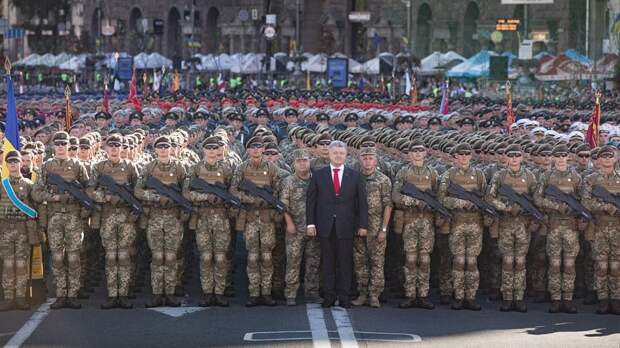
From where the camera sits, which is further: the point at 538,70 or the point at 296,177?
the point at 538,70

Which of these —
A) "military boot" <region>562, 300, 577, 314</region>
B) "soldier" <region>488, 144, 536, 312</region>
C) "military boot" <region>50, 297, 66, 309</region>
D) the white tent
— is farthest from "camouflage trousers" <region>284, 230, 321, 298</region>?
the white tent

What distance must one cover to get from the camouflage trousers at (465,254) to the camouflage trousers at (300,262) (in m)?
1.46

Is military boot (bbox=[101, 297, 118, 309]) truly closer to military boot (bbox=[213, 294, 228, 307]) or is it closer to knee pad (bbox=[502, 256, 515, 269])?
military boot (bbox=[213, 294, 228, 307])

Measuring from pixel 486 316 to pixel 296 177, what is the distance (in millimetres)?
2508

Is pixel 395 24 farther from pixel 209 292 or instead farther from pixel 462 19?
pixel 209 292

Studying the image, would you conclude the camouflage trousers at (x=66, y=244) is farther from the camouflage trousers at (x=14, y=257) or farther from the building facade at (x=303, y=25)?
the building facade at (x=303, y=25)

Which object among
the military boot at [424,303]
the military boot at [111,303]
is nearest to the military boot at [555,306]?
the military boot at [424,303]

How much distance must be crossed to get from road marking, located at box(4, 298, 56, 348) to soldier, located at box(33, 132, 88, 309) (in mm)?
182

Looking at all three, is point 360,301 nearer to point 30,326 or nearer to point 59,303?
point 59,303

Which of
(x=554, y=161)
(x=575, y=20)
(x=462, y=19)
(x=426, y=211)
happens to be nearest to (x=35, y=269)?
(x=426, y=211)

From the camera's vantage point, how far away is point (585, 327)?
17.2m

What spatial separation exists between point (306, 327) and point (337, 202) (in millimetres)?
1888

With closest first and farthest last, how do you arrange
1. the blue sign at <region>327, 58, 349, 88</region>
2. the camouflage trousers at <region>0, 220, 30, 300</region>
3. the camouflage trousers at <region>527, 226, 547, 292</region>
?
the camouflage trousers at <region>0, 220, 30, 300</region>, the camouflage trousers at <region>527, 226, 547, 292</region>, the blue sign at <region>327, 58, 349, 88</region>

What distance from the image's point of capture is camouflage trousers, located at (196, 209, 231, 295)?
18.3 metres
